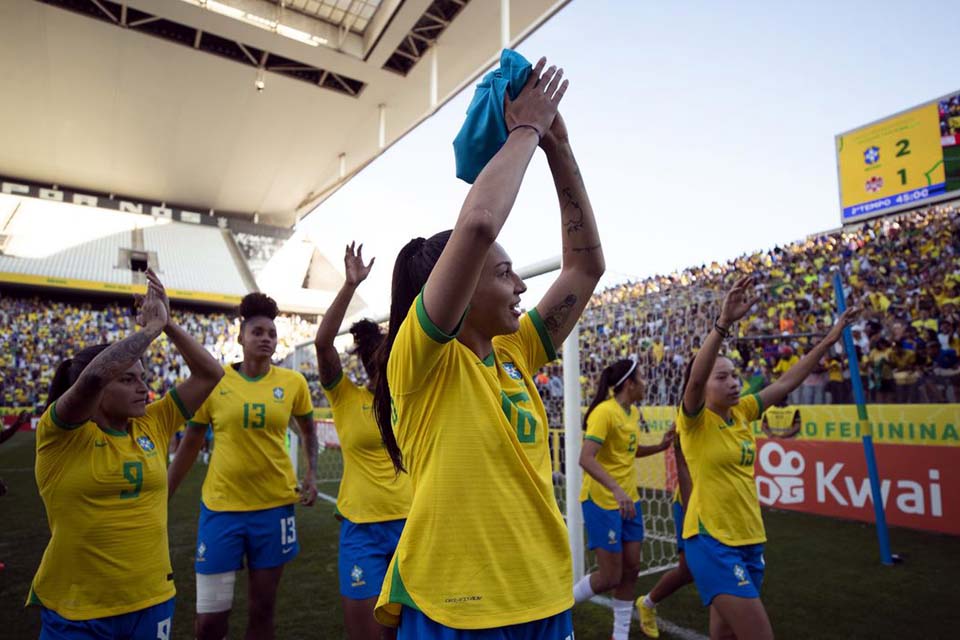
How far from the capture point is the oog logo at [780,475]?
892cm

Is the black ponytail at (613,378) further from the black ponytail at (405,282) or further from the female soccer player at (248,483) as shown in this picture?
the black ponytail at (405,282)

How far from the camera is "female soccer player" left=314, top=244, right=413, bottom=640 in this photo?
347 centimetres

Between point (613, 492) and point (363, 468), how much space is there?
176 cm

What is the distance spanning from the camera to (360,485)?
387 centimetres

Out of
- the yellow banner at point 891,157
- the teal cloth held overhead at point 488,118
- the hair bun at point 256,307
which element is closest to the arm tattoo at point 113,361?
the hair bun at point 256,307

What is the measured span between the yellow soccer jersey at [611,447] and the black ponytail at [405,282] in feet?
10.5

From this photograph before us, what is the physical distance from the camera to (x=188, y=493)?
1169 cm

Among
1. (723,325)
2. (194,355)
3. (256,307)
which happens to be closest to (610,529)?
(723,325)

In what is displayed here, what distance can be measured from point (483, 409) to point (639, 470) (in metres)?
9.51

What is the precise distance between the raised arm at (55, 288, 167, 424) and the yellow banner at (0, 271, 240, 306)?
29.4 meters

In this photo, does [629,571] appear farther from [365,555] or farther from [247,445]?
[247,445]

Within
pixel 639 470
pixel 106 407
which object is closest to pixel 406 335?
pixel 106 407

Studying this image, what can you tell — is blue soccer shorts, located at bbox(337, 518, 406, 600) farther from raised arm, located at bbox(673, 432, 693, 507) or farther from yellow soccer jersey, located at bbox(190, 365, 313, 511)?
raised arm, located at bbox(673, 432, 693, 507)

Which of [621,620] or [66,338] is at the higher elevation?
[66,338]
